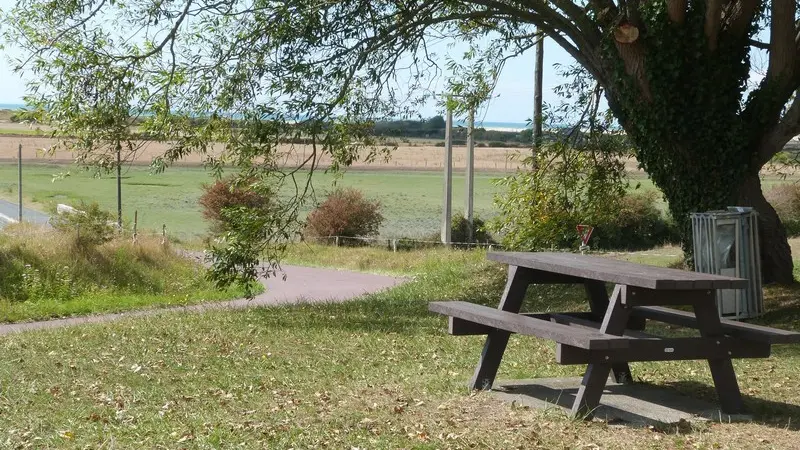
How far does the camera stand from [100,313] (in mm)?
18344

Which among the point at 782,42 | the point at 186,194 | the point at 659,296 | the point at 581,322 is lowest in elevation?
the point at 186,194

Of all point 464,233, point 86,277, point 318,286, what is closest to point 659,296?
point 86,277

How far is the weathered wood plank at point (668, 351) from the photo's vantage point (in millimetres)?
7242

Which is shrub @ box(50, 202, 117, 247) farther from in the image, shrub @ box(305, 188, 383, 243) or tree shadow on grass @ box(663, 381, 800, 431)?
tree shadow on grass @ box(663, 381, 800, 431)

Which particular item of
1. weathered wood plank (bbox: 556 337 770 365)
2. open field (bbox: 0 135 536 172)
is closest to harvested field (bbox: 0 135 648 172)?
open field (bbox: 0 135 536 172)

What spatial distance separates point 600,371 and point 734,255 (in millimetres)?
8160

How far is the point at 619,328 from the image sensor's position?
7.38m

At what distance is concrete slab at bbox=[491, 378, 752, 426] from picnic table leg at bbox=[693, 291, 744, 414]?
0.08 meters

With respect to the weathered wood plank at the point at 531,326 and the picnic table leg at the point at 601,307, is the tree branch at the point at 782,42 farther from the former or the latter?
the weathered wood plank at the point at 531,326

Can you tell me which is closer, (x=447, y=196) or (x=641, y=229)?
(x=447, y=196)

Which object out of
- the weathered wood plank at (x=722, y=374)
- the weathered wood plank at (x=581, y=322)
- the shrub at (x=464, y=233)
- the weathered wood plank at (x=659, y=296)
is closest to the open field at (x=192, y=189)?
the shrub at (x=464, y=233)

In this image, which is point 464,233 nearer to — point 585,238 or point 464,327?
point 585,238

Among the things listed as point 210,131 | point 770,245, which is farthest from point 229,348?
point 770,245

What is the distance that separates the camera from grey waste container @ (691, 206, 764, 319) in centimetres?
1471
